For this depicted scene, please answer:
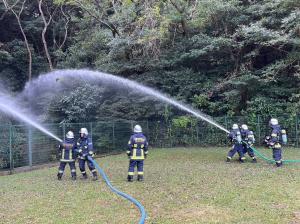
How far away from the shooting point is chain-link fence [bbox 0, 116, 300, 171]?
54.7 feet

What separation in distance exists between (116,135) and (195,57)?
26.8ft

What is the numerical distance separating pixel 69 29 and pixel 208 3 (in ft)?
55.8

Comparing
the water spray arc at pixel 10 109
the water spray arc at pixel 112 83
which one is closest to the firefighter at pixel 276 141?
the water spray arc at pixel 112 83

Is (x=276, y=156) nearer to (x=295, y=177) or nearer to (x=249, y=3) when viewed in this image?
(x=295, y=177)

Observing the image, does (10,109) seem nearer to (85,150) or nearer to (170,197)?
(85,150)

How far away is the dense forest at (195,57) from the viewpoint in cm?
2370

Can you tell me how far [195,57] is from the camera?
87.2ft

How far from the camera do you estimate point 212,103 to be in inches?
1024

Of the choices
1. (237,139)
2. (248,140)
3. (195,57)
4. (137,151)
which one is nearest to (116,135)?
(195,57)

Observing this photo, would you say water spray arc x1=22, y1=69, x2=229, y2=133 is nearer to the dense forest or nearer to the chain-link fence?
the dense forest

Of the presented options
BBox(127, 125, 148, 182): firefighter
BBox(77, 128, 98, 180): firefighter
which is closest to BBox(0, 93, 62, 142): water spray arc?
BBox(77, 128, 98, 180): firefighter

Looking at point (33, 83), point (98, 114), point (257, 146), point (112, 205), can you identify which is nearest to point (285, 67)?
point (257, 146)

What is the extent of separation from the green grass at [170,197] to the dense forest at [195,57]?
10694 mm

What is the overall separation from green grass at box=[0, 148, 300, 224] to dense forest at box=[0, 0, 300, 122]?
10.7 meters
